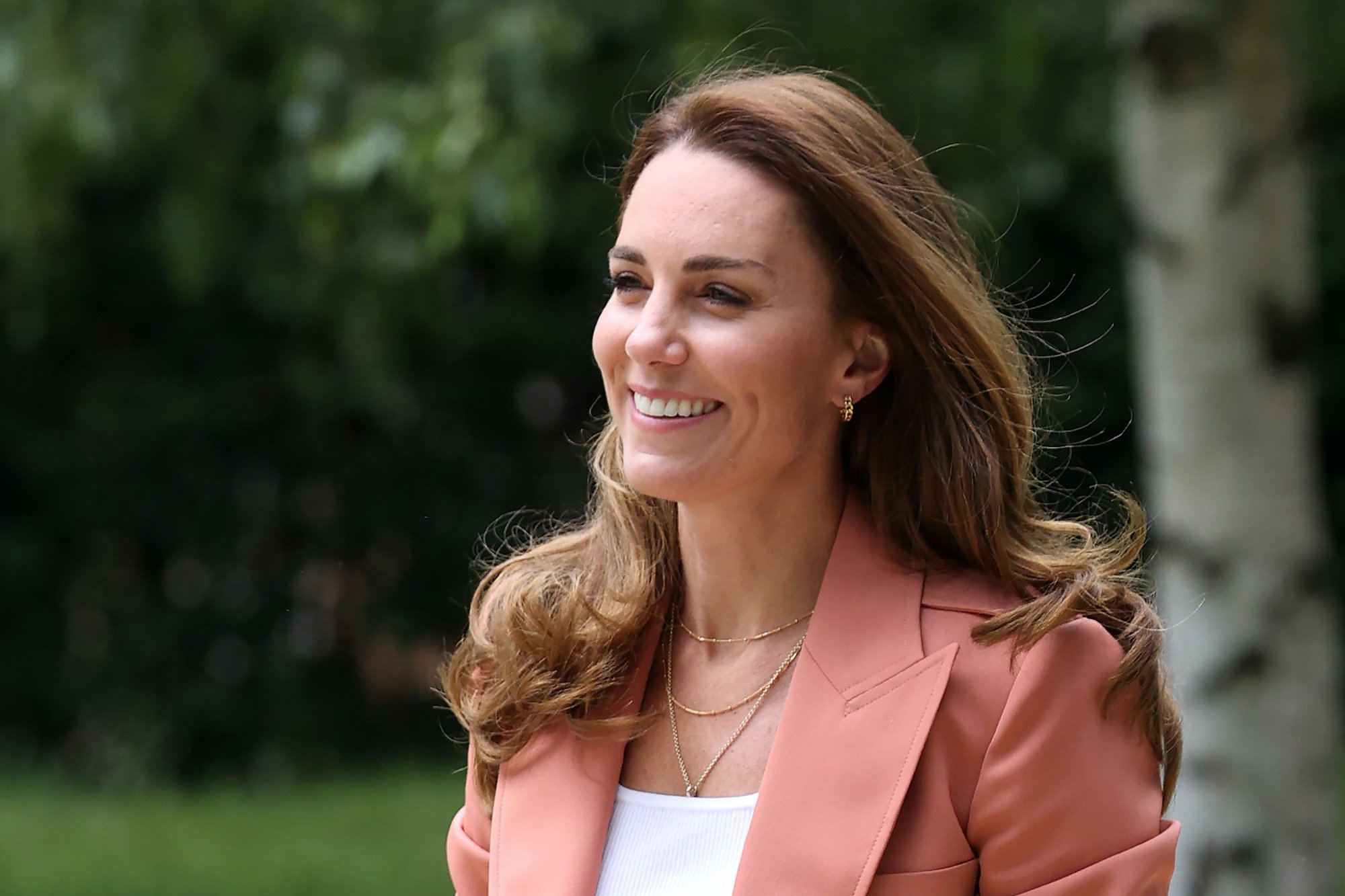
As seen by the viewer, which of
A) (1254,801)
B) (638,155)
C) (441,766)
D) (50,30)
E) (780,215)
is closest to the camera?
(780,215)

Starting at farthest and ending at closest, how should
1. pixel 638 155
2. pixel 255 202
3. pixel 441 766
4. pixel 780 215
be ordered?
pixel 441 766
pixel 255 202
pixel 638 155
pixel 780 215

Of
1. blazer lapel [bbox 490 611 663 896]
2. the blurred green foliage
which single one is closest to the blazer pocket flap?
blazer lapel [bbox 490 611 663 896]

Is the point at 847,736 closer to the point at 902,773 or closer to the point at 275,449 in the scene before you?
the point at 902,773

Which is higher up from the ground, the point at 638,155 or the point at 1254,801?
the point at 638,155

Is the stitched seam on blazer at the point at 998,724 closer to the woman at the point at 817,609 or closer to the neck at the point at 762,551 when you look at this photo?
the woman at the point at 817,609

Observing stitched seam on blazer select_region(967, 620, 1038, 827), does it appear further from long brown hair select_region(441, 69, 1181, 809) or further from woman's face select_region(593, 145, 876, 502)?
woman's face select_region(593, 145, 876, 502)

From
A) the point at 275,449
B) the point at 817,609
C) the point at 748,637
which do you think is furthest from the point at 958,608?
the point at 275,449

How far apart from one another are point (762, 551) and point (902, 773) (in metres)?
0.38

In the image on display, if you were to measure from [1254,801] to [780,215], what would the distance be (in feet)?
5.81

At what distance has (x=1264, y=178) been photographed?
128 inches

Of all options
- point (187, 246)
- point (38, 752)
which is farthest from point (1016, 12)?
point (38, 752)

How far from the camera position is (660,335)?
79.7 inches

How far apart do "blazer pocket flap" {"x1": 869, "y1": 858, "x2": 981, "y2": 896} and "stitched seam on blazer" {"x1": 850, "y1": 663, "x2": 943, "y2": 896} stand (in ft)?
0.09

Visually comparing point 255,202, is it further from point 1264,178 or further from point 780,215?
point 780,215
